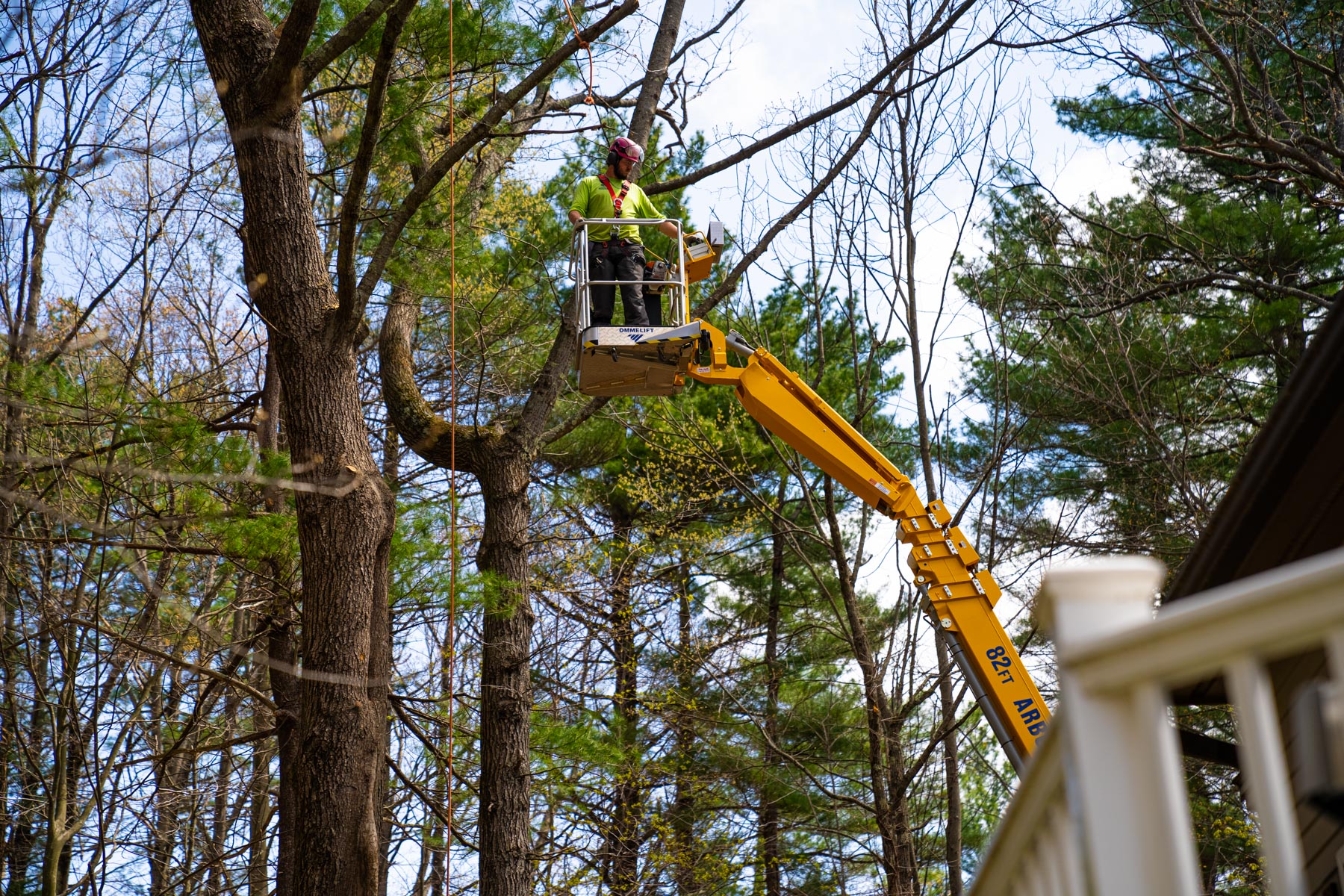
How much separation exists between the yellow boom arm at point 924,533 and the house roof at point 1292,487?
4.42 m

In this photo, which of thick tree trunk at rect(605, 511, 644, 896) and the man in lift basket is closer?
the man in lift basket

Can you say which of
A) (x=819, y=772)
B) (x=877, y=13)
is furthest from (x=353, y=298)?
(x=819, y=772)

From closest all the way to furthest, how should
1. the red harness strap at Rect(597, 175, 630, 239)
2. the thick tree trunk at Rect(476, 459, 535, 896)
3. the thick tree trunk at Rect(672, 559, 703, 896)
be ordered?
the red harness strap at Rect(597, 175, 630, 239)
the thick tree trunk at Rect(476, 459, 535, 896)
the thick tree trunk at Rect(672, 559, 703, 896)

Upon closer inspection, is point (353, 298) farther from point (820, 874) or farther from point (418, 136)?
point (820, 874)

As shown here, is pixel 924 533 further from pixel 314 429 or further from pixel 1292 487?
pixel 1292 487

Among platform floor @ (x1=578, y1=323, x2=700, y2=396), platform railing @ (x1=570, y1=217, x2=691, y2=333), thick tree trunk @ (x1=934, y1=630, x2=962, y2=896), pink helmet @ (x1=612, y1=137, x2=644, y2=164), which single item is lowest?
thick tree trunk @ (x1=934, y1=630, x2=962, y2=896)

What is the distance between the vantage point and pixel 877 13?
1309 cm

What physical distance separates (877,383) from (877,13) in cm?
830

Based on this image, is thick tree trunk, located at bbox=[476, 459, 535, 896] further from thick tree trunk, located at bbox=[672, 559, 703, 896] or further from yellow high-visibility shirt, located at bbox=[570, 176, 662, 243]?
thick tree trunk, located at bbox=[672, 559, 703, 896]

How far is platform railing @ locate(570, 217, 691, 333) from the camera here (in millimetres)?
8312

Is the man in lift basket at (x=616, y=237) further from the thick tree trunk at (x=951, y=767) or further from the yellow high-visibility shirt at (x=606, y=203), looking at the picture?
the thick tree trunk at (x=951, y=767)

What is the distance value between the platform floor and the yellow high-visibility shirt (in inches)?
33.2

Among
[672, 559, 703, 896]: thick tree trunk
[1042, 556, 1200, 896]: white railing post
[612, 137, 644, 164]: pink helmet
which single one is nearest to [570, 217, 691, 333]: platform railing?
[612, 137, 644, 164]: pink helmet

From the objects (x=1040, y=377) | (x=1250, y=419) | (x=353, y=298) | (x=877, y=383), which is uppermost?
(x=877, y=383)
